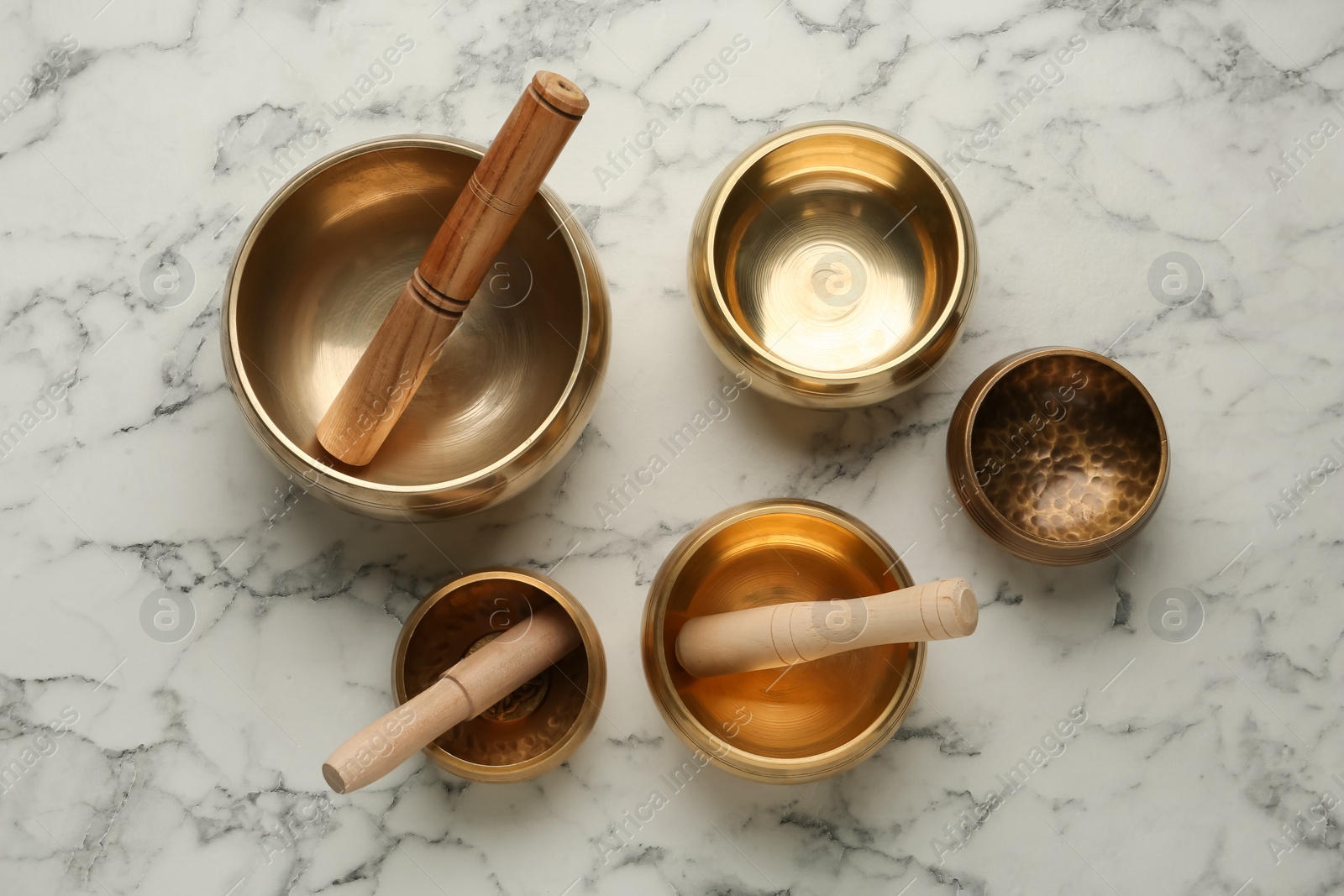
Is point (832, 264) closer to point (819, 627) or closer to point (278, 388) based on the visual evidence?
point (819, 627)

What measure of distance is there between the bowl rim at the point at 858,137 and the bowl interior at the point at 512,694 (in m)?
0.57

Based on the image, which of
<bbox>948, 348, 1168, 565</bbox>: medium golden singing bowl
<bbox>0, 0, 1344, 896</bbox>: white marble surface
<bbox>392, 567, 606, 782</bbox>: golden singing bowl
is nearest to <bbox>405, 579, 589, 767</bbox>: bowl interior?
<bbox>392, 567, 606, 782</bbox>: golden singing bowl

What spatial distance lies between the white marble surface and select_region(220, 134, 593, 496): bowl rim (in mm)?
303

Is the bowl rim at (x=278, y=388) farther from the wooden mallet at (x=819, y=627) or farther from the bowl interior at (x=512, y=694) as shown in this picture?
the wooden mallet at (x=819, y=627)

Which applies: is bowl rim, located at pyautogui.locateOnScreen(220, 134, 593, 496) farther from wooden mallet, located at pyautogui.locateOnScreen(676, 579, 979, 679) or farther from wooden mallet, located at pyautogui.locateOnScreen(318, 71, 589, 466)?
wooden mallet, located at pyautogui.locateOnScreen(676, 579, 979, 679)

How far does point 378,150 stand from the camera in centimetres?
161

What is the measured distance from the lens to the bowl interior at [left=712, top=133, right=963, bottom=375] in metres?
1.80

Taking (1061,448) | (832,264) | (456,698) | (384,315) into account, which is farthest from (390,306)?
(1061,448)

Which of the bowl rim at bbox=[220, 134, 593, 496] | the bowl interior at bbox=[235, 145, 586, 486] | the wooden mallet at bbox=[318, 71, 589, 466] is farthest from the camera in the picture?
the bowl interior at bbox=[235, 145, 586, 486]

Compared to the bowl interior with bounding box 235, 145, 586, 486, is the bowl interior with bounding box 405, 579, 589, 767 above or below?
below

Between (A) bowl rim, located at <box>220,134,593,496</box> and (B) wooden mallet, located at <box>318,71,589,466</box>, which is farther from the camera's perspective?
(A) bowl rim, located at <box>220,134,593,496</box>

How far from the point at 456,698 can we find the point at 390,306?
27.6 inches

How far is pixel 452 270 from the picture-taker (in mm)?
1514

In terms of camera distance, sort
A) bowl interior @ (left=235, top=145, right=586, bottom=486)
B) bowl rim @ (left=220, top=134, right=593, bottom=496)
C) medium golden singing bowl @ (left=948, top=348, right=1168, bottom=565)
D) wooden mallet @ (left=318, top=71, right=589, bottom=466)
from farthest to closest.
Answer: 1. medium golden singing bowl @ (left=948, top=348, right=1168, bottom=565)
2. bowl interior @ (left=235, top=145, right=586, bottom=486)
3. bowl rim @ (left=220, top=134, right=593, bottom=496)
4. wooden mallet @ (left=318, top=71, right=589, bottom=466)
